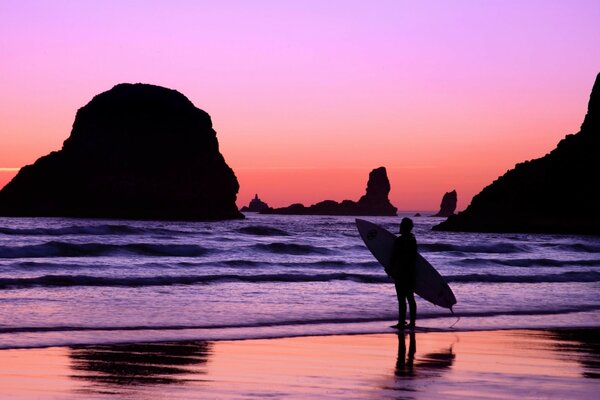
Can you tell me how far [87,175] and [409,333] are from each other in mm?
177244

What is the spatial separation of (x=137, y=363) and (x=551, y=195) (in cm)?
10126

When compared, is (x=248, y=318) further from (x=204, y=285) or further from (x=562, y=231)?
(x=562, y=231)

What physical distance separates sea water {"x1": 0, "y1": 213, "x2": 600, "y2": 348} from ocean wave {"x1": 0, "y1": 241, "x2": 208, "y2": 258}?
74 millimetres

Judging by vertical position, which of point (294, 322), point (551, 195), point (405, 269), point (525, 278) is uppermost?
point (551, 195)

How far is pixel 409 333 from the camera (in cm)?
1568

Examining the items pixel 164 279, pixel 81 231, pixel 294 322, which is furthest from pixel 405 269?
pixel 81 231

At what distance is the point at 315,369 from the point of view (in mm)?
11086

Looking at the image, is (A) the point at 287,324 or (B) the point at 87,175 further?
(B) the point at 87,175

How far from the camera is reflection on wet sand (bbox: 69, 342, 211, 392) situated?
397 inches

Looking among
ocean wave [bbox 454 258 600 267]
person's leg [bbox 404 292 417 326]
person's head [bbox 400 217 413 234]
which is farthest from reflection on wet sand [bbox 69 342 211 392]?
ocean wave [bbox 454 258 600 267]

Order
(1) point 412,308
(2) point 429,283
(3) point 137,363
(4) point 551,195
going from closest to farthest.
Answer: (3) point 137,363
(1) point 412,308
(2) point 429,283
(4) point 551,195

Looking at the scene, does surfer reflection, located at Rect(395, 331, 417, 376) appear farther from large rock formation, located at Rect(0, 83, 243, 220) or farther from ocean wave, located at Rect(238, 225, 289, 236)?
large rock formation, located at Rect(0, 83, 243, 220)

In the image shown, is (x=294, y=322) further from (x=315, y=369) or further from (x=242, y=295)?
(x=315, y=369)

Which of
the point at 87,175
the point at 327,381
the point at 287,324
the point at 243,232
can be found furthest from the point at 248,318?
the point at 87,175
